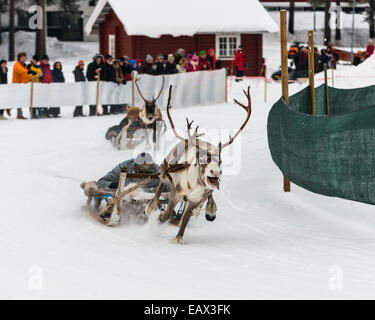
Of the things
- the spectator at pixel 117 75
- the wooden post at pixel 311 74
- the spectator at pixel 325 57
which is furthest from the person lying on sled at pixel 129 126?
the spectator at pixel 325 57

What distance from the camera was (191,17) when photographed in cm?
3412

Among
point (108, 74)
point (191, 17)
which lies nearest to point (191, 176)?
point (108, 74)

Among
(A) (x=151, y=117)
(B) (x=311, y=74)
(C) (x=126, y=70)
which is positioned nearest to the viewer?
(B) (x=311, y=74)

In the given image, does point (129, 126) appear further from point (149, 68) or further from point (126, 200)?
point (149, 68)

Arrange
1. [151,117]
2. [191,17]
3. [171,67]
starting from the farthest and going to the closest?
1. [191,17]
2. [171,67]
3. [151,117]

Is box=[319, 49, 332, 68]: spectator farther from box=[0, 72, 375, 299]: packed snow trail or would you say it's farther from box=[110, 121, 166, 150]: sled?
box=[0, 72, 375, 299]: packed snow trail

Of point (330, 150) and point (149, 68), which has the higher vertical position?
point (149, 68)

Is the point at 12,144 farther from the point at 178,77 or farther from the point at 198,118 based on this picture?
the point at 178,77

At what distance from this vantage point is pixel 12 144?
1759 cm

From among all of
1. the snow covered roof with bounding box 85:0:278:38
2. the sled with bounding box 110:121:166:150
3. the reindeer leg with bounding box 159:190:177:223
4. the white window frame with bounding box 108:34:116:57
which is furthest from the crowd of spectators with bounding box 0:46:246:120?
the white window frame with bounding box 108:34:116:57

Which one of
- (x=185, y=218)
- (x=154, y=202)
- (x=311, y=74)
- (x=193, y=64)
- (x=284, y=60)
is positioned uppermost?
(x=193, y=64)

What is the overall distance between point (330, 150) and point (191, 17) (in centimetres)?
2493

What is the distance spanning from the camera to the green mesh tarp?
31.0ft

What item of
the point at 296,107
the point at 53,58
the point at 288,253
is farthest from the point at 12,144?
the point at 53,58
